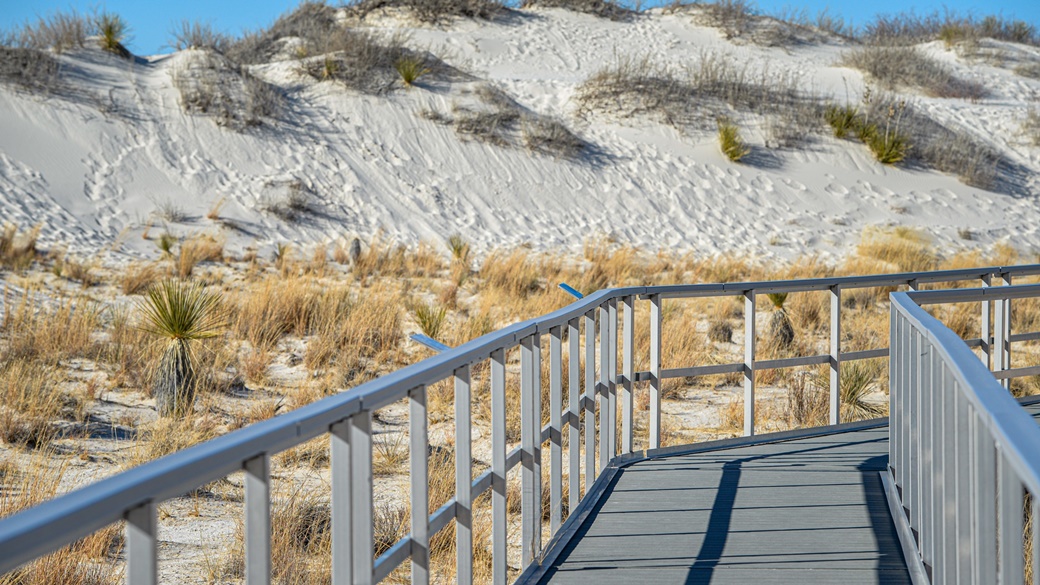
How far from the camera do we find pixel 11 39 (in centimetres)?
2256

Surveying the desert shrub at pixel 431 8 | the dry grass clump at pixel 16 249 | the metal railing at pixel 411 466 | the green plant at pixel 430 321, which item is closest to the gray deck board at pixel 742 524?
the metal railing at pixel 411 466

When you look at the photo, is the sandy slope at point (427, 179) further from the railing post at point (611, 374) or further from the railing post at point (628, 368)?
the railing post at point (611, 374)

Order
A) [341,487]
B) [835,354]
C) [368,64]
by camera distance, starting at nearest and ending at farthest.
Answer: [341,487]
[835,354]
[368,64]

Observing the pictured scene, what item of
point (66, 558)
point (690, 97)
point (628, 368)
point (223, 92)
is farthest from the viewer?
point (690, 97)

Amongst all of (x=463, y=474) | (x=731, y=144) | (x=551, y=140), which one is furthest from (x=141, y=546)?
(x=731, y=144)

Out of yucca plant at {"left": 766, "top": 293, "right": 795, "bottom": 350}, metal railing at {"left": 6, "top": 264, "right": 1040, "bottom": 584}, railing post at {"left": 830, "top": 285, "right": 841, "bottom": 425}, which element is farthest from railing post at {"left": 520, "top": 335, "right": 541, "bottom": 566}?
yucca plant at {"left": 766, "top": 293, "right": 795, "bottom": 350}

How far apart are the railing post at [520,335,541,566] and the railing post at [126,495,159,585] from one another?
2322mm

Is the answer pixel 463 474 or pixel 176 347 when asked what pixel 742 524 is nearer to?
pixel 463 474

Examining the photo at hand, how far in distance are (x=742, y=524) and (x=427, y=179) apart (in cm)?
1890

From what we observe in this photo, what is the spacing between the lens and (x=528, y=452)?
3711 millimetres

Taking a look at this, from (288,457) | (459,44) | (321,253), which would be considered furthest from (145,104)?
(288,457)

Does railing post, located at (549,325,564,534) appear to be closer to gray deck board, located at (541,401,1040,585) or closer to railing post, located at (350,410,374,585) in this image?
gray deck board, located at (541,401,1040,585)

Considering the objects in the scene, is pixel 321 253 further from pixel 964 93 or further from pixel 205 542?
pixel 964 93

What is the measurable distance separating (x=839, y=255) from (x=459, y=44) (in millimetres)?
15074
